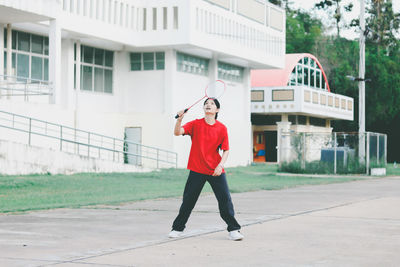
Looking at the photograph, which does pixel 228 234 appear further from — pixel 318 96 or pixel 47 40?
pixel 318 96

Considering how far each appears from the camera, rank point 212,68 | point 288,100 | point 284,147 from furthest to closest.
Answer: point 288,100 < point 212,68 < point 284,147

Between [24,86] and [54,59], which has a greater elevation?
[54,59]

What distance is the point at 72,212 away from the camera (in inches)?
509

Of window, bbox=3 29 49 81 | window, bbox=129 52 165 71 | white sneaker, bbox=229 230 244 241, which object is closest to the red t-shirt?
white sneaker, bbox=229 230 244 241

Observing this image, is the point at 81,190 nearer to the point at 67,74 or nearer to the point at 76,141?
the point at 76,141

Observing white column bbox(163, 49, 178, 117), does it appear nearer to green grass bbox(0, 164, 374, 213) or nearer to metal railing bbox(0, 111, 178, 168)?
metal railing bbox(0, 111, 178, 168)

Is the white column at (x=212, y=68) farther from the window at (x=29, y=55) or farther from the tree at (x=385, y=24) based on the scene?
the tree at (x=385, y=24)

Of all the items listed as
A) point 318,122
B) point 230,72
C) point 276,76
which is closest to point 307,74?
point 276,76

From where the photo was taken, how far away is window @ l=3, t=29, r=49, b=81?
112 ft

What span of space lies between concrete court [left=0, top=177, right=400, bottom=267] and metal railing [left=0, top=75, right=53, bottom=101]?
19.2m

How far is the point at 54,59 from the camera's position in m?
33.0

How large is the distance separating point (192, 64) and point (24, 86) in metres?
12.1

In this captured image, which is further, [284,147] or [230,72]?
[230,72]

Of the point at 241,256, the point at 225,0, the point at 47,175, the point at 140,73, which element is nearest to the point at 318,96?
the point at 225,0
